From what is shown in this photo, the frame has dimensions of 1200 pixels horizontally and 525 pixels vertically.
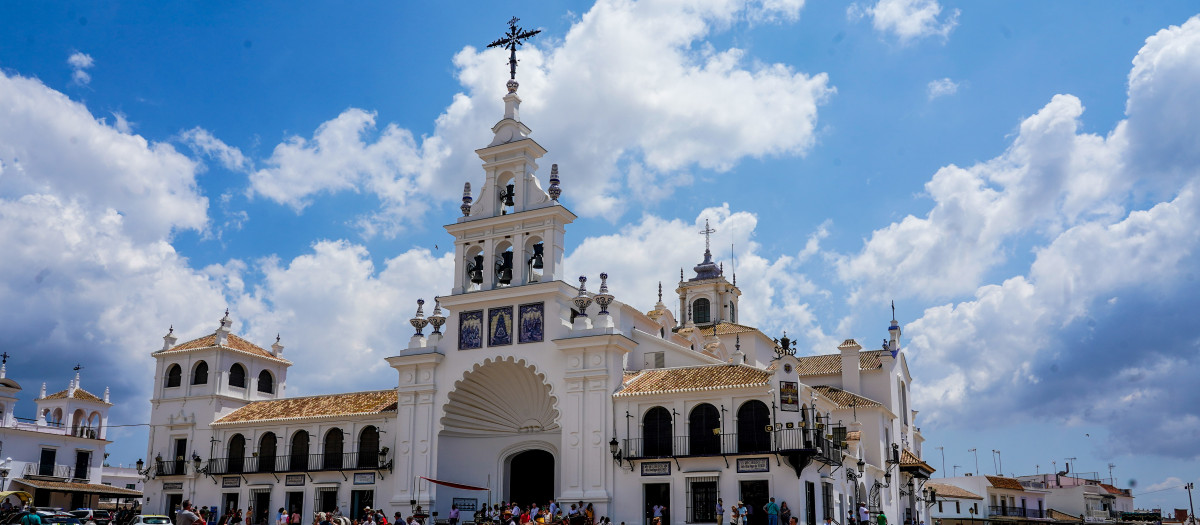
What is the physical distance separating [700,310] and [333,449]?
24886 mm

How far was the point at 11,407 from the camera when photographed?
49.5 meters

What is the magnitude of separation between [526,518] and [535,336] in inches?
264

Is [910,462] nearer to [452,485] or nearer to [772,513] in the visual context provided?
[772,513]

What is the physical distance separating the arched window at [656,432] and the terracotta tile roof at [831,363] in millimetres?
13785

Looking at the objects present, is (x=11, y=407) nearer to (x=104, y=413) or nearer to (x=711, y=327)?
(x=104, y=413)

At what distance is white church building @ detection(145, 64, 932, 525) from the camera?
3064 centimetres

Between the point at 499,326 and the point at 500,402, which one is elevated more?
the point at 499,326

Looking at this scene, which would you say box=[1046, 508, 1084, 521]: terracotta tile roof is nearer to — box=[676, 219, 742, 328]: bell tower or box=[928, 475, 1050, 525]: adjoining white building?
box=[928, 475, 1050, 525]: adjoining white building

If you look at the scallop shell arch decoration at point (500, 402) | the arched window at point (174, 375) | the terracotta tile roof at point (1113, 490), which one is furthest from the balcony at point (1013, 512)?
the arched window at point (174, 375)

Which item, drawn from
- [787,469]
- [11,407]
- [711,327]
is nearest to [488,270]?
[787,469]

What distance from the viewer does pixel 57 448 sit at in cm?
5159

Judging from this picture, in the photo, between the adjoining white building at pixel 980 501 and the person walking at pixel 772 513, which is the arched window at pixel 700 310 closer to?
the adjoining white building at pixel 980 501

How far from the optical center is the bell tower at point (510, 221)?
34594 mm

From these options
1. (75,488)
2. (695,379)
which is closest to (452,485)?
(695,379)
